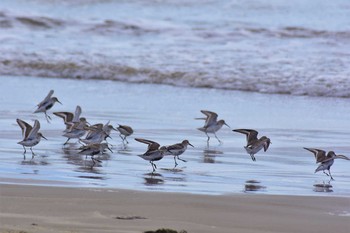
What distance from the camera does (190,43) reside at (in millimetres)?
18719

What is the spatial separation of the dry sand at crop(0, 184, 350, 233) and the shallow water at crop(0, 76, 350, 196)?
1.19ft

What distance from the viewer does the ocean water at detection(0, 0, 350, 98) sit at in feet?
49.5

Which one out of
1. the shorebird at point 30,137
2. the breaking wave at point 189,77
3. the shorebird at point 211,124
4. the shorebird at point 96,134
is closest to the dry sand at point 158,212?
A: the shorebird at point 30,137

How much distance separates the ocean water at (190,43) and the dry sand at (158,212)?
7.12m

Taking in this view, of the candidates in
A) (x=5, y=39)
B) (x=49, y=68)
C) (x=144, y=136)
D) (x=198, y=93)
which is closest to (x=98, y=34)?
(x=5, y=39)

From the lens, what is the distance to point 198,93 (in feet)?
46.6

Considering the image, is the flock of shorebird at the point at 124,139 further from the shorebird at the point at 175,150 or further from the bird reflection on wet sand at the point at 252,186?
the bird reflection on wet sand at the point at 252,186

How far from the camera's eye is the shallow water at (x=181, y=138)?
302 inches

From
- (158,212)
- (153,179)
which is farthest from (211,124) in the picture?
(158,212)

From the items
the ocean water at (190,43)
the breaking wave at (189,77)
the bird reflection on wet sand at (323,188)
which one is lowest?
the bird reflection on wet sand at (323,188)

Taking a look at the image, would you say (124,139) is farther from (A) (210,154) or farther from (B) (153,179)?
(B) (153,179)

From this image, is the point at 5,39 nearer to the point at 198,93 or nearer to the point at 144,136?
the point at 198,93

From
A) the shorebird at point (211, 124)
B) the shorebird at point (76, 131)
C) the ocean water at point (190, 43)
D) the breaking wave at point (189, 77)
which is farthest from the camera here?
the ocean water at point (190, 43)

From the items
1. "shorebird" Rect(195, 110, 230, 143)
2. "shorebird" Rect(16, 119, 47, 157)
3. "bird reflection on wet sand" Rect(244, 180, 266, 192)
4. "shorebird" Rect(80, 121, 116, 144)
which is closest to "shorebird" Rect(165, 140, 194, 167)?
"bird reflection on wet sand" Rect(244, 180, 266, 192)
